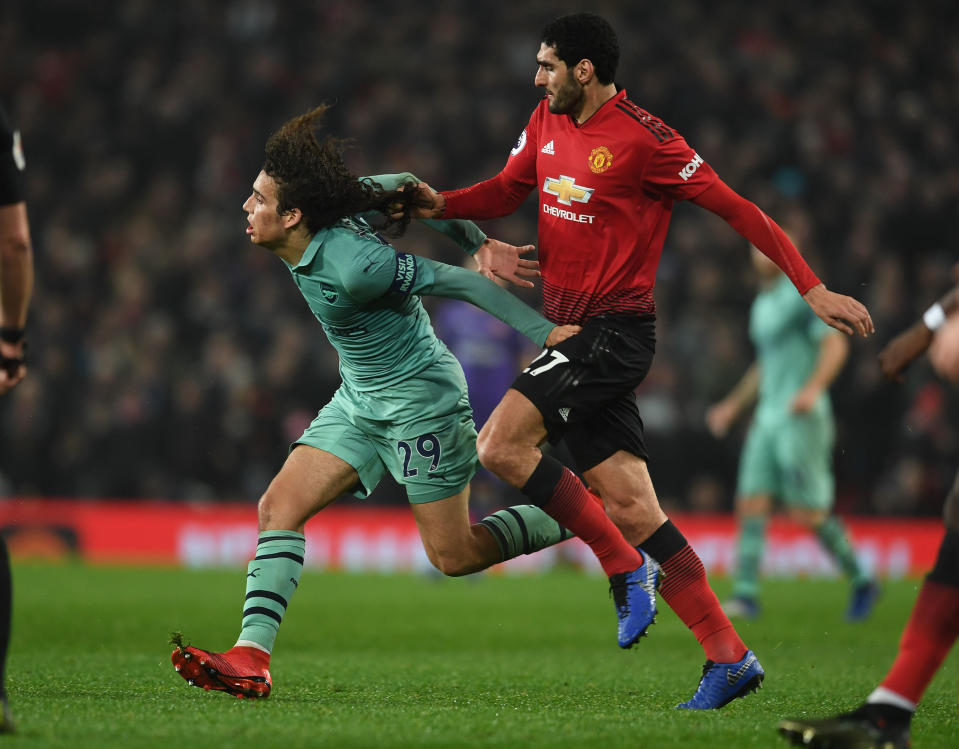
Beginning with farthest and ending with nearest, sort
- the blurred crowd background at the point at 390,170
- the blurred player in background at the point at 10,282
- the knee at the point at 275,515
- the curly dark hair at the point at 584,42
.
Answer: the blurred crowd background at the point at 390,170
the knee at the point at 275,515
the curly dark hair at the point at 584,42
the blurred player in background at the point at 10,282

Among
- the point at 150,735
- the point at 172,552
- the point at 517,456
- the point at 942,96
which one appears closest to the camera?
the point at 150,735

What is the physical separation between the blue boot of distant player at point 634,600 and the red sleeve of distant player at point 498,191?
159 cm

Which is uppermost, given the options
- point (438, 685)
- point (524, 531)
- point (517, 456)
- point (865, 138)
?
point (865, 138)

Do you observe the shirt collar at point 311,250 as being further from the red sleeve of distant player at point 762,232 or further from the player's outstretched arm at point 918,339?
the player's outstretched arm at point 918,339

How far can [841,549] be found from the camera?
9.03 meters

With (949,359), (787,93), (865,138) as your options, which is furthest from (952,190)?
(949,359)

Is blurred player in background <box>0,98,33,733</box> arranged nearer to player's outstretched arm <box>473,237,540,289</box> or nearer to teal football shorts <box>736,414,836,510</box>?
player's outstretched arm <box>473,237,540,289</box>

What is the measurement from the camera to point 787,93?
1639cm

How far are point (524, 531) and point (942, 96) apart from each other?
42.8 ft

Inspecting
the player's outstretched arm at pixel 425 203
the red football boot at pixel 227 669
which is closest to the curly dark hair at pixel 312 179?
the player's outstretched arm at pixel 425 203

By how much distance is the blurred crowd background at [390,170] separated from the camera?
13.3 metres

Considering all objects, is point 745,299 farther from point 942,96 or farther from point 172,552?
point 172,552

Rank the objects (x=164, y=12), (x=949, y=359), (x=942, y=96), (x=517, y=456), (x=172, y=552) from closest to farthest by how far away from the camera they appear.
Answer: (x=949, y=359)
(x=517, y=456)
(x=172, y=552)
(x=942, y=96)
(x=164, y=12)

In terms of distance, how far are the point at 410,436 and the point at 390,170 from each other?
11021 millimetres
